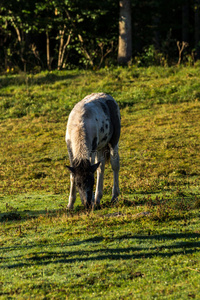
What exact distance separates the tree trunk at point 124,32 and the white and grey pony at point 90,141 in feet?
58.6

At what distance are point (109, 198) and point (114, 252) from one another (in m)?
4.46

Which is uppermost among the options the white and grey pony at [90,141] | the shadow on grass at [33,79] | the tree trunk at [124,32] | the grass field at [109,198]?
the tree trunk at [124,32]

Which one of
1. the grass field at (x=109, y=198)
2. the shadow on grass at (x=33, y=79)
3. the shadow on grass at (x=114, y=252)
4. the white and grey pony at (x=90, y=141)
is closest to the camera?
the grass field at (x=109, y=198)

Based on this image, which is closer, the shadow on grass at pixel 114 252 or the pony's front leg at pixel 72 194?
the shadow on grass at pixel 114 252

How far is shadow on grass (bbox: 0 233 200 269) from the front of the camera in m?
7.57

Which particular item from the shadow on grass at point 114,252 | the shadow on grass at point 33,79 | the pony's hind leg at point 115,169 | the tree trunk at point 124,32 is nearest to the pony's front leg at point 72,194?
the pony's hind leg at point 115,169

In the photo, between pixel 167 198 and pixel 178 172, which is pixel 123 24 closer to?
pixel 178 172

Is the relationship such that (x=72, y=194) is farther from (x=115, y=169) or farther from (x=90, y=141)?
(x=115, y=169)

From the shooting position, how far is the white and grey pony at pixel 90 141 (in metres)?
9.81

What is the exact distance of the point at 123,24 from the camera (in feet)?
96.0

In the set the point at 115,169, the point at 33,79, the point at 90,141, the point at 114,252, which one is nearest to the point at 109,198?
the point at 115,169

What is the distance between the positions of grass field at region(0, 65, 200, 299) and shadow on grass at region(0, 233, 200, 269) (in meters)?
0.02

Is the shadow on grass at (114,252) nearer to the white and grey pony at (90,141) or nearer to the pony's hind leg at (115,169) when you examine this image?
the white and grey pony at (90,141)

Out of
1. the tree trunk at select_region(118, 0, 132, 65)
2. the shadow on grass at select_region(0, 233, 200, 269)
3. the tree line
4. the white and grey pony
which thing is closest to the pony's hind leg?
the white and grey pony
